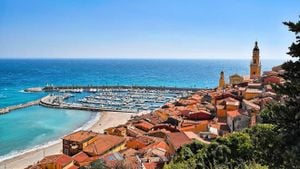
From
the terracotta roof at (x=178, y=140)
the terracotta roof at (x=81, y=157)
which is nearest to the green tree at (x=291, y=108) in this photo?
the terracotta roof at (x=178, y=140)

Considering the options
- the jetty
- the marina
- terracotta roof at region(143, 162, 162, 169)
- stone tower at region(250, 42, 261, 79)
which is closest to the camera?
terracotta roof at region(143, 162, 162, 169)

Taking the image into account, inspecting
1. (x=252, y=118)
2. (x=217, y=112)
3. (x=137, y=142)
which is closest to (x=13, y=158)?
(x=137, y=142)

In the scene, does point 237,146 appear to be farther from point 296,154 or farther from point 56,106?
point 56,106

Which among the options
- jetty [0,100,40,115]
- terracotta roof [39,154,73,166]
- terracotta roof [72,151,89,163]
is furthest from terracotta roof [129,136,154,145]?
jetty [0,100,40,115]

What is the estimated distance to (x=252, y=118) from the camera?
24375mm

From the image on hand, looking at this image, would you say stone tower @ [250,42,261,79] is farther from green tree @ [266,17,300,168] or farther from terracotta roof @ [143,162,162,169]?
green tree @ [266,17,300,168]

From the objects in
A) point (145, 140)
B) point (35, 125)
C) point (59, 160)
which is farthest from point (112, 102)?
point (59, 160)

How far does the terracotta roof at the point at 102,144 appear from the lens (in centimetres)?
2806

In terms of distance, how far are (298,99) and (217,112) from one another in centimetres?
2655

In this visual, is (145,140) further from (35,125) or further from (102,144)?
(35,125)

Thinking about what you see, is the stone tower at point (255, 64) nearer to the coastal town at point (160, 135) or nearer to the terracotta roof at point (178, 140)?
the coastal town at point (160, 135)

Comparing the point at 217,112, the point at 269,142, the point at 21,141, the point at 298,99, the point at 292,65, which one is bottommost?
the point at 21,141

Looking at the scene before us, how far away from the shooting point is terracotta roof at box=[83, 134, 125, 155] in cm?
2806

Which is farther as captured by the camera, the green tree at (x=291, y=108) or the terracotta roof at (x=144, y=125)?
the terracotta roof at (x=144, y=125)
